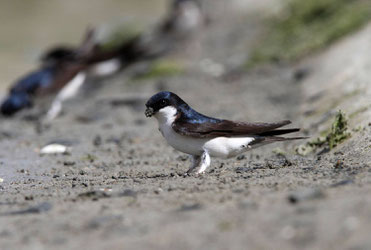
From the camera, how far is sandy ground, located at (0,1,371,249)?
10.0 ft

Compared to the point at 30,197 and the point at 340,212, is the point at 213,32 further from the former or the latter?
the point at 340,212

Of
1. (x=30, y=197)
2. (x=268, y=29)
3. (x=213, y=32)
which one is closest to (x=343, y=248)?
(x=30, y=197)

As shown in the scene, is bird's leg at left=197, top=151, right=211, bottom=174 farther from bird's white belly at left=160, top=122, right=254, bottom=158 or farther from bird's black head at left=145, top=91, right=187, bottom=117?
bird's black head at left=145, top=91, right=187, bottom=117

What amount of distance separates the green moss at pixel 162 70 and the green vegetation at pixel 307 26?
132 centimetres

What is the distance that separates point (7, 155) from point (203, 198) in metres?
3.77

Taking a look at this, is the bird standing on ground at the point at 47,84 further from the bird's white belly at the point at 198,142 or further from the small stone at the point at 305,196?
the small stone at the point at 305,196

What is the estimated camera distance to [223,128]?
16.9 feet

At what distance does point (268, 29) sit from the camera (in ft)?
44.1

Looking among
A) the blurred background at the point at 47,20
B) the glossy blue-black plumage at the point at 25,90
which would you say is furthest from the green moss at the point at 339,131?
the blurred background at the point at 47,20

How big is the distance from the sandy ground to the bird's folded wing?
0.99 feet

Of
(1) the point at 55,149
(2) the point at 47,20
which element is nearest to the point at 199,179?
(1) the point at 55,149

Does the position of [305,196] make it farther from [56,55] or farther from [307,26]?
[56,55]

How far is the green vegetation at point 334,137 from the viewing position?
5.73 m

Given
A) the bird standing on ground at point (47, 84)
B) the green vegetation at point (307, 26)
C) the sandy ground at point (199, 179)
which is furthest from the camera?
the green vegetation at point (307, 26)
